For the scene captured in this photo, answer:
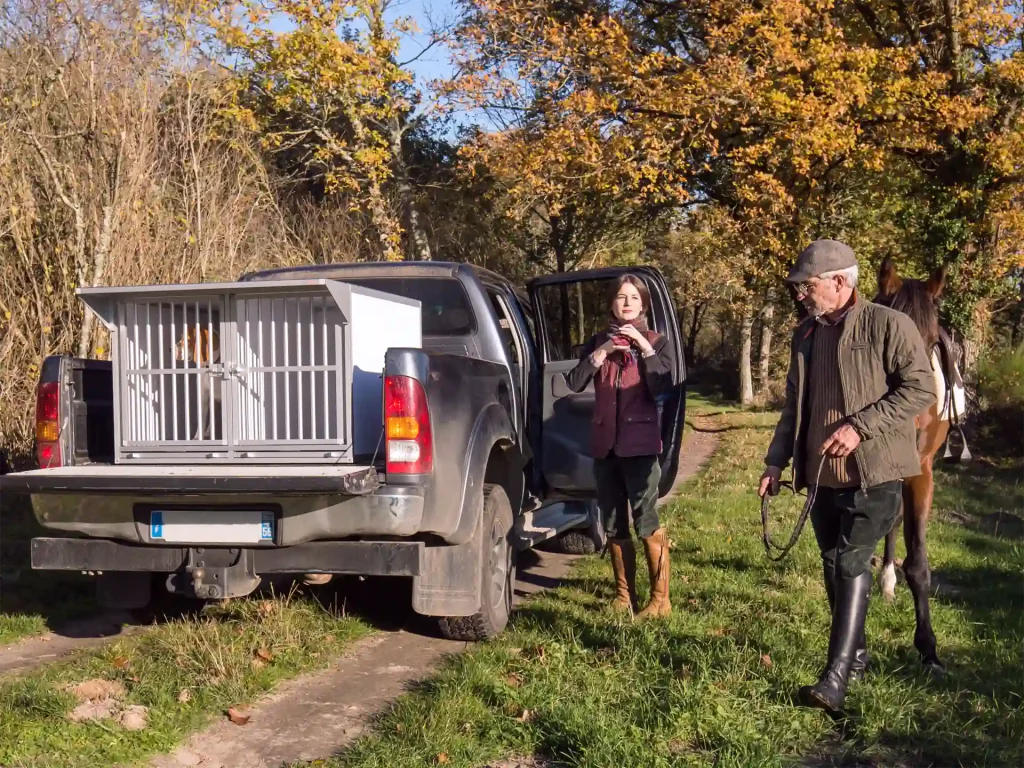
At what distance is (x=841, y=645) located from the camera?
415 centimetres

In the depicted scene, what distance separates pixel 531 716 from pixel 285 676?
134cm

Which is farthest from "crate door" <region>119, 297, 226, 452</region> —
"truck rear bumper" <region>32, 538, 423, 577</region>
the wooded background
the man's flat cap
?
the wooded background

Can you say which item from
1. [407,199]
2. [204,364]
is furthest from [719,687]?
[407,199]

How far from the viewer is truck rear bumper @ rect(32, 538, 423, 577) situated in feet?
15.5

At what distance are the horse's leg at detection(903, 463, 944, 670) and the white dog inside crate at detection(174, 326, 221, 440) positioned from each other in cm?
358

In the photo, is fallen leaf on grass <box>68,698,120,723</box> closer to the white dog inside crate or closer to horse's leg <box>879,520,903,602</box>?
the white dog inside crate

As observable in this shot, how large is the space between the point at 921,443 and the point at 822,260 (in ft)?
6.06

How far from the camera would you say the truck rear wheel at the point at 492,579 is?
5387 millimetres

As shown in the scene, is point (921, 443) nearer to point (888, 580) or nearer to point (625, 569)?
point (888, 580)

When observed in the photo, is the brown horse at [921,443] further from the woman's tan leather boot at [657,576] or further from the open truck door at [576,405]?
the open truck door at [576,405]

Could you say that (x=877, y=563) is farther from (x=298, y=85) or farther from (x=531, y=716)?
(x=298, y=85)

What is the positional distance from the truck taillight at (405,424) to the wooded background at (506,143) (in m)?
7.14

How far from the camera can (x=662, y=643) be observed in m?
5.06

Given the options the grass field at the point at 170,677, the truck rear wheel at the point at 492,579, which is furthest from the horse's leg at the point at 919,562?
the grass field at the point at 170,677
